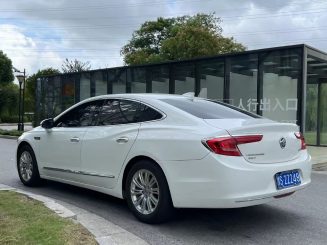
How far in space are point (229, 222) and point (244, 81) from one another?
41.3 ft

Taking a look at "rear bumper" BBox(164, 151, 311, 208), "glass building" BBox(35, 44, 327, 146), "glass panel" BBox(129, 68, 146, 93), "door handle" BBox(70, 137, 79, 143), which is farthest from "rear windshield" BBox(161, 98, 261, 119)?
"glass panel" BBox(129, 68, 146, 93)

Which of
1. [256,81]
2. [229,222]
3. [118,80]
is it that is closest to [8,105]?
[118,80]

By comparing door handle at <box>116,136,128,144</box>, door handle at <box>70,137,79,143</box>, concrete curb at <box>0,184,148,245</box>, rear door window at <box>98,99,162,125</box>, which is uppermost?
rear door window at <box>98,99,162,125</box>

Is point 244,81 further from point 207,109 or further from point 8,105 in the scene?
point 8,105

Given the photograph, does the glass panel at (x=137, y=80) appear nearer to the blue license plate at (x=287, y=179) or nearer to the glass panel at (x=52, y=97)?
the glass panel at (x=52, y=97)

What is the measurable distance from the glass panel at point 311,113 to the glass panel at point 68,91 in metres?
12.5

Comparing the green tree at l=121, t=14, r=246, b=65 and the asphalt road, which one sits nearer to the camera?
the asphalt road

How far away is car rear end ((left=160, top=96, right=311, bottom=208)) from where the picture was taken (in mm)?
4770

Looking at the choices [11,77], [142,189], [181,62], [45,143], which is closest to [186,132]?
[142,189]

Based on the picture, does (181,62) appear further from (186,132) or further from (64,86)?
(186,132)

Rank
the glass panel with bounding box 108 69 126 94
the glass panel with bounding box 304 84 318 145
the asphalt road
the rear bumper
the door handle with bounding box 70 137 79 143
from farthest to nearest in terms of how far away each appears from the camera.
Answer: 1. the glass panel with bounding box 108 69 126 94
2. the glass panel with bounding box 304 84 318 145
3. the door handle with bounding box 70 137 79 143
4. the asphalt road
5. the rear bumper

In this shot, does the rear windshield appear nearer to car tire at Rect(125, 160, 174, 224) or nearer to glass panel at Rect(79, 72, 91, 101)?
car tire at Rect(125, 160, 174, 224)

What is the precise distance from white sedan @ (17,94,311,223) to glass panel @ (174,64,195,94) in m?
Result: 12.7

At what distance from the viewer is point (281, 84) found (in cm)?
1655
